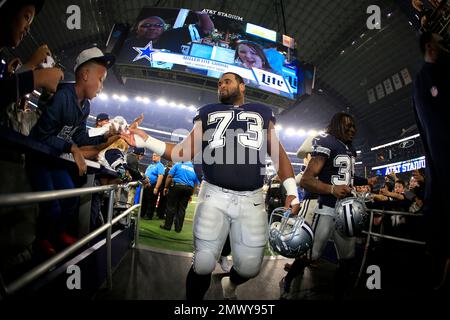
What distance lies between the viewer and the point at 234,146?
2123 millimetres

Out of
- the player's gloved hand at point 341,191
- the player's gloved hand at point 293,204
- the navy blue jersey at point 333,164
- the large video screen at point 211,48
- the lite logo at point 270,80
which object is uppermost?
the large video screen at point 211,48

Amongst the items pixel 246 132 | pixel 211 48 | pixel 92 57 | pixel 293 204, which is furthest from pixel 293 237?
pixel 211 48

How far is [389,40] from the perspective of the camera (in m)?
13.1

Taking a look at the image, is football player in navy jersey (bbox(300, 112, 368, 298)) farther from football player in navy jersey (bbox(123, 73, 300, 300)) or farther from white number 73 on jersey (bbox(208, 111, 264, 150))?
white number 73 on jersey (bbox(208, 111, 264, 150))

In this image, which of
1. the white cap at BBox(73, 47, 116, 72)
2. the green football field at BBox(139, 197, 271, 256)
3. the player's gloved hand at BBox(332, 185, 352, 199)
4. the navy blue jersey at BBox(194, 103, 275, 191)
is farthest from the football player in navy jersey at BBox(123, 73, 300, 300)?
the green football field at BBox(139, 197, 271, 256)

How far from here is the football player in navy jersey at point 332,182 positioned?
9.19ft

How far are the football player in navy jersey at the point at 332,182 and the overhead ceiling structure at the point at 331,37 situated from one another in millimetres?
7558

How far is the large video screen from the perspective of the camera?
8.11 metres

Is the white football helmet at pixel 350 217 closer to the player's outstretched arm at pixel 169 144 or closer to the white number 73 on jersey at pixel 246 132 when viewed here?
the white number 73 on jersey at pixel 246 132

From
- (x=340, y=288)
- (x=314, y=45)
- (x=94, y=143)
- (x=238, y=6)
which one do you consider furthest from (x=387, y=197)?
(x=238, y=6)

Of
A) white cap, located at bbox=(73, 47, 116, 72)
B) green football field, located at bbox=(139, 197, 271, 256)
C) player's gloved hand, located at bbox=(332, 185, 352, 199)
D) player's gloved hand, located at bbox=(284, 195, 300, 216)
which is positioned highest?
white cap, located at bbox=(73, 47, 116, 72)

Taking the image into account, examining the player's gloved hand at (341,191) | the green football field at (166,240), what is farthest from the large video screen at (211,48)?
the player's gloved hand at (341,191)

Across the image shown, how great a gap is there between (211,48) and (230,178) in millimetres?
7655
